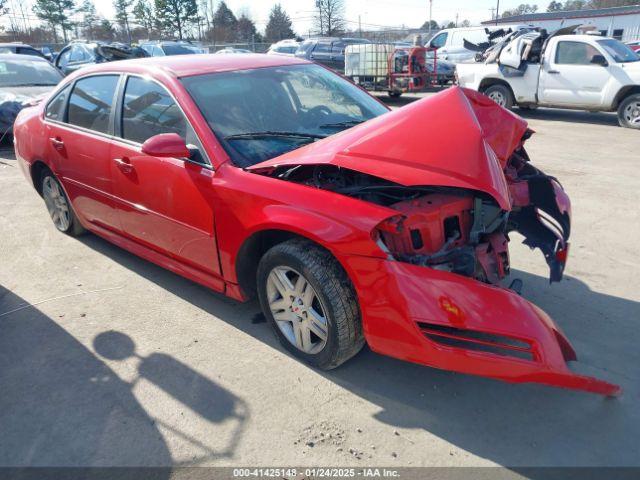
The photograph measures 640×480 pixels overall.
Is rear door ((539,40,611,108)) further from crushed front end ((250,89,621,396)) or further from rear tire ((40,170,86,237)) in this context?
rear tire ((40,170,86,237))

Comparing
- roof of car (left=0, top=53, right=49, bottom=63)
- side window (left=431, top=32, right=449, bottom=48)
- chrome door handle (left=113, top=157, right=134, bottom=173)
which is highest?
side window (left=431, top=32, right=449, bottom=48)

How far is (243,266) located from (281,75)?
1.58 m

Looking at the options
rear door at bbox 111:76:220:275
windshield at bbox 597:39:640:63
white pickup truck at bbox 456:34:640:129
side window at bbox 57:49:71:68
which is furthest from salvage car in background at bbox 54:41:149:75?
windshield at bbox 597:39:640:63

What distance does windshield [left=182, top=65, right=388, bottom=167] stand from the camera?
322 cm

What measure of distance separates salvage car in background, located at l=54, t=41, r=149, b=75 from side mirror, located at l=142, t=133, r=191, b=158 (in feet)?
38.1

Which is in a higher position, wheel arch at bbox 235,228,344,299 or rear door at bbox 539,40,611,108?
rear door at bbox 539,40,611,108

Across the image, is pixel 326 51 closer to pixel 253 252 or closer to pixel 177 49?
pixel 177 49

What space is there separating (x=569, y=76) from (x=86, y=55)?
1300cm

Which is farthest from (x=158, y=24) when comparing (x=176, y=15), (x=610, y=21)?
(x=610, y=21)

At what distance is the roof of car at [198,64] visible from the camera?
11.7ft

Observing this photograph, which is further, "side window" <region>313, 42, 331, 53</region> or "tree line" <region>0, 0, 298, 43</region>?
"tree line" <region>0, 0, 298, 43</region>

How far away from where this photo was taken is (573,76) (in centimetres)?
1058

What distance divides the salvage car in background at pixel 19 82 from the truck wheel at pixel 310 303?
307 inches

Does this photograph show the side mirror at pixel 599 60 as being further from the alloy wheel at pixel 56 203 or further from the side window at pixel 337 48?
the alloy wheel at pixel 56 203
